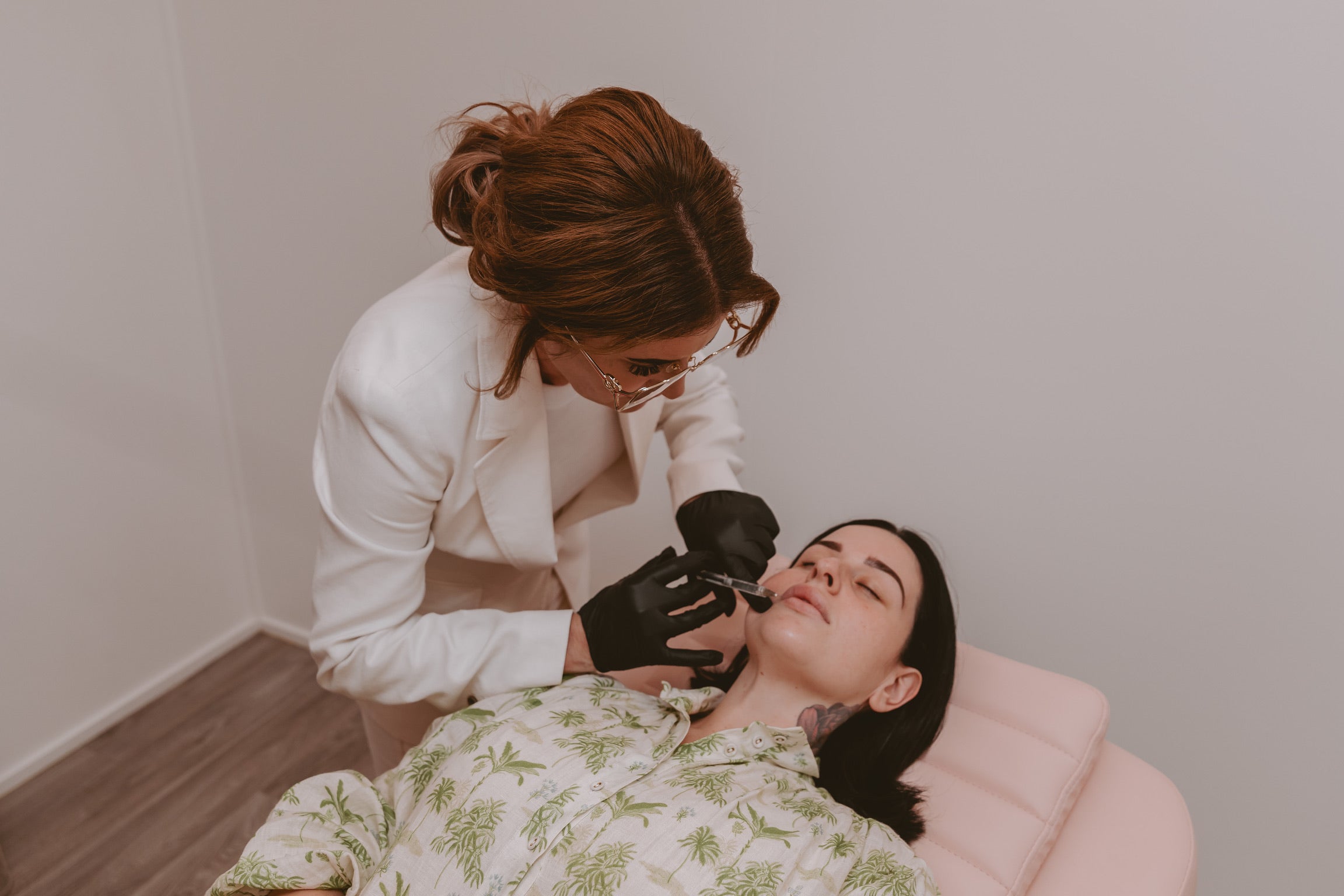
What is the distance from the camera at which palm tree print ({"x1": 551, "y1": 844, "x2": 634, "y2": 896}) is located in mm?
1079

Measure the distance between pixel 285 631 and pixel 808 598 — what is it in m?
1.99

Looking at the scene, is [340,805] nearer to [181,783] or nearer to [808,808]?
[808,808]

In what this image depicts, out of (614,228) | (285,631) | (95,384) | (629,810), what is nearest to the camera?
(614,228)

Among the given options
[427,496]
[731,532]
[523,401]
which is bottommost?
[731,532]

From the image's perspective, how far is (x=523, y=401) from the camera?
125 cm

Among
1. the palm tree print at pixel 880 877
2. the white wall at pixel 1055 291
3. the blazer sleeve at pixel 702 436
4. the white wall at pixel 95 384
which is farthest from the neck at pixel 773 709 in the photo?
the white wall at pixel 95 384

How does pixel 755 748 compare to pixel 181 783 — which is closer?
pixel 755 748

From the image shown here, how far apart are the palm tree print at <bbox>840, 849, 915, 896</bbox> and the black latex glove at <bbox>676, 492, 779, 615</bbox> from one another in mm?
395

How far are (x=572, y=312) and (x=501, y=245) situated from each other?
0.39 ft

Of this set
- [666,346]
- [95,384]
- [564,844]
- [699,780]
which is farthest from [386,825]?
[95,384]

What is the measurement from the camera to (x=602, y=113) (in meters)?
1.01

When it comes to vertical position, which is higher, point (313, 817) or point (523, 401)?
point (523, 401)

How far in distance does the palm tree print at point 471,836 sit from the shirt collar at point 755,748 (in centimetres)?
30

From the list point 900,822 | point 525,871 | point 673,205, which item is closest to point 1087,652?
point 900,822
